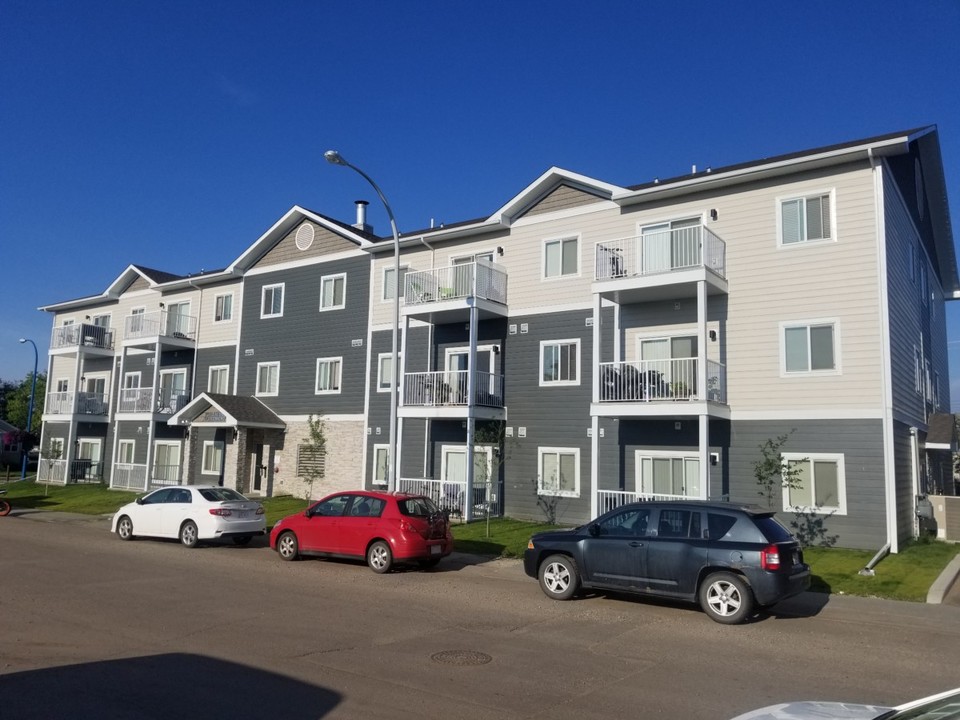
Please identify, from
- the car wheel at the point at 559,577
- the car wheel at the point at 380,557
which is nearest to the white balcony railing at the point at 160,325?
the car wheel at the point at 380,557

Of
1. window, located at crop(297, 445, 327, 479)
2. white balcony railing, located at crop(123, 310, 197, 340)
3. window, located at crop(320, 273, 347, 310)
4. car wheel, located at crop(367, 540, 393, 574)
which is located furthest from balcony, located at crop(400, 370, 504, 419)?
white balcony railing, located at crop(123, 310, 197, 340)

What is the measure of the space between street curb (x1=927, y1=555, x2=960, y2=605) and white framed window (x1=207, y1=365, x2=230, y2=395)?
26.8 m

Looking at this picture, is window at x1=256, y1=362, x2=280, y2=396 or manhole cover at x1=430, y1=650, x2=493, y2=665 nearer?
manhole cover at x1=430, y1=650, x2=493, y2=665

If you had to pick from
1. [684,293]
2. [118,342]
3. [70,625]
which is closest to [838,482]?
[684,293]

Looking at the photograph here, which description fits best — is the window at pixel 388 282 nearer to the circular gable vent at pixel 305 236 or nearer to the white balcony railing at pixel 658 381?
the circular gable vent at pixel 305 236

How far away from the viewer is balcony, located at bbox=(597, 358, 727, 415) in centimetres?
1947

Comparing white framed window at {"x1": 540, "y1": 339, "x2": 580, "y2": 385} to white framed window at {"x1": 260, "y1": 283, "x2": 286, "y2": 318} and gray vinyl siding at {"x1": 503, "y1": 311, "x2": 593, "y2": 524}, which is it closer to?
gray vinyl siding at {"x1": 503, "y1": 311, "x2": 593, "y2": 524}

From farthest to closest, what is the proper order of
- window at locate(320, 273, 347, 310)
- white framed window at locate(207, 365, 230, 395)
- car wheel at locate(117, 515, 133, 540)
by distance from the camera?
white framed window at locate(207, 365, 230, 395), window at locate(320, 273, 347, 310), car wheel at locate(117, 515, 133, 540)

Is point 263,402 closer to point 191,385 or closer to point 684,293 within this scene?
point 191,385

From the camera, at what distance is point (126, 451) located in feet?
121

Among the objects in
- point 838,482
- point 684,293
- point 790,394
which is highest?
point 684,293

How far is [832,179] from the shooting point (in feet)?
62.5

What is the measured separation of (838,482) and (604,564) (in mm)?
9078

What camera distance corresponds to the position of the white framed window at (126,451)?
3650 centimetres
